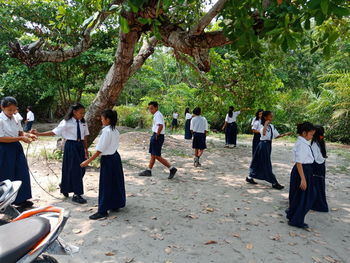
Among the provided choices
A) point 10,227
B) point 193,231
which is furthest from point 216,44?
point 10,227

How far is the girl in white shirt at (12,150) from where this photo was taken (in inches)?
168

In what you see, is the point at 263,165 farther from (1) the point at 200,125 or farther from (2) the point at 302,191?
(1) the point at 200,125

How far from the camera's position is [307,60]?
23312 mm

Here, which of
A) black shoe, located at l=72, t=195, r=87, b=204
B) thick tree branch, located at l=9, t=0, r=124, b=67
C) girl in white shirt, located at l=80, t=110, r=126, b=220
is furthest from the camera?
thick tree branch, located at l=9, t=0, r=124, b=67

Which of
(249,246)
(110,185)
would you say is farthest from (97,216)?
(249,246)

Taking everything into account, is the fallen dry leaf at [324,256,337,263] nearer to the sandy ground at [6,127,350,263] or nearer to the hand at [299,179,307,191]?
the sandy ground at [6,127,350,263]

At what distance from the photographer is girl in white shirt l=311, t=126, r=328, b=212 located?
4.83 m

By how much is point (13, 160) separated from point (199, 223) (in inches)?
117

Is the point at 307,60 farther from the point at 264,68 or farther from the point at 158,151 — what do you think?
the point at 158,151

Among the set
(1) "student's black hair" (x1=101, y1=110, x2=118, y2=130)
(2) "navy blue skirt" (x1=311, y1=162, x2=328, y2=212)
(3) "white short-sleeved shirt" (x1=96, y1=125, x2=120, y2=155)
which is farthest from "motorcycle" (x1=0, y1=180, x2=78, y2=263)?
(2) "navy blue skirt" (x1=311, y1=162, x2=328, y2=212)

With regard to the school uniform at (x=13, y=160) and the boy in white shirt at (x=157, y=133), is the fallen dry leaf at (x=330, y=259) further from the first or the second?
the school uniform at (x=13, y=160)

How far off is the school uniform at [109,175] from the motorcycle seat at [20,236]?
2.17 metres

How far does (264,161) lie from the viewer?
6.35 metres

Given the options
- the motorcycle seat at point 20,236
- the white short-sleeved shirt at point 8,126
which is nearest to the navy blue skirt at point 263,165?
the white short-sleeved shirt at point 8,126
